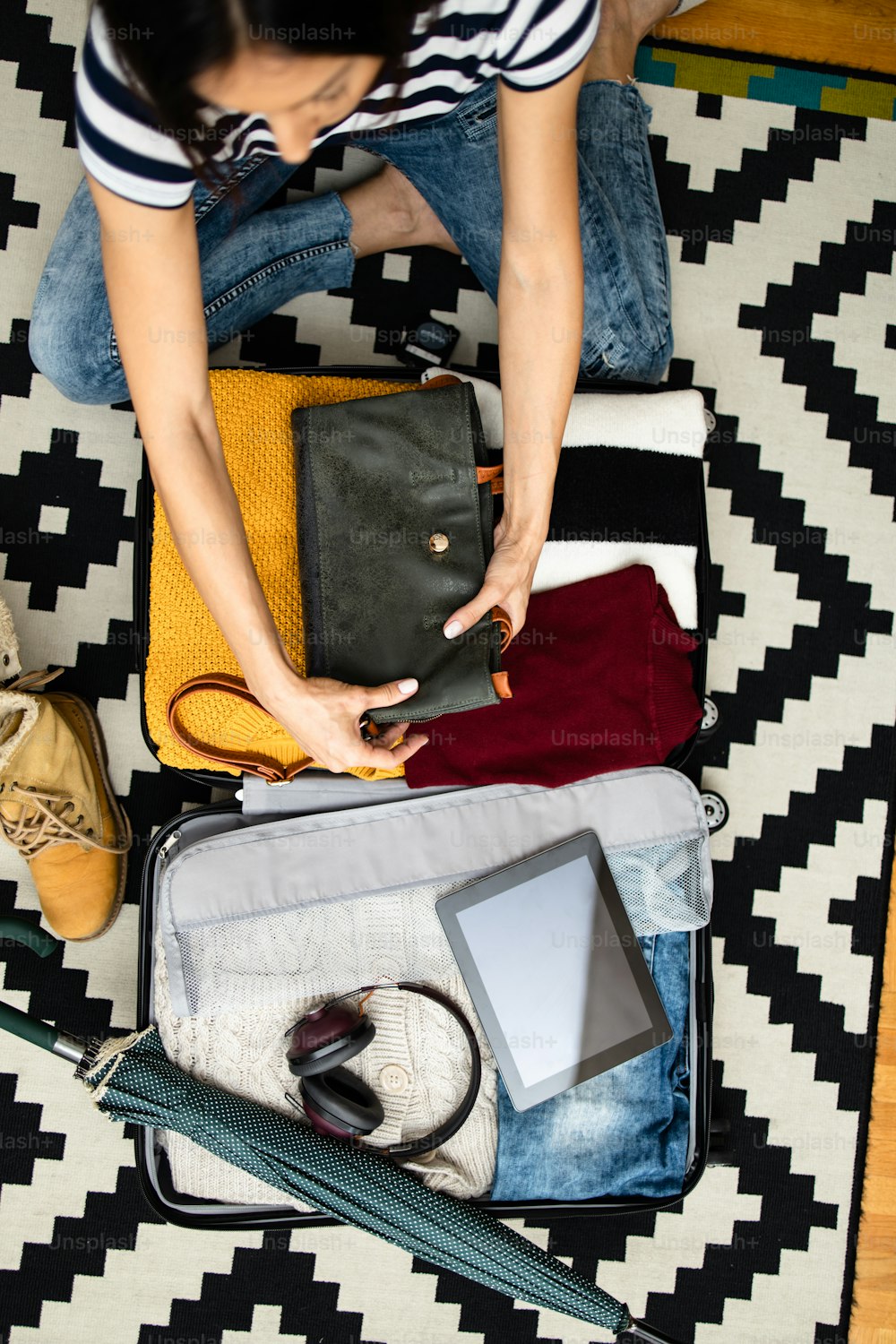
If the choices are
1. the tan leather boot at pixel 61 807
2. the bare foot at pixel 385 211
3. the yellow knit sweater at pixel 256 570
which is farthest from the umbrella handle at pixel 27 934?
the bare foot at pixel 385 211

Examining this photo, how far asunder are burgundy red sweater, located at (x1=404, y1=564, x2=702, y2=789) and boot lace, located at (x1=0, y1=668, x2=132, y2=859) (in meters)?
0.50

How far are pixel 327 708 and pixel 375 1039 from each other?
49cm

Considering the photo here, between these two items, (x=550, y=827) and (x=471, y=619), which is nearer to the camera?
(x=471, y=619)

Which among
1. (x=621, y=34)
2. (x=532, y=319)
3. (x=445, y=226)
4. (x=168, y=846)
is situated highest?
(x=621, y=34)

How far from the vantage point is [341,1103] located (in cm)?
109

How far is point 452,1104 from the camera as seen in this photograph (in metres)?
1.17

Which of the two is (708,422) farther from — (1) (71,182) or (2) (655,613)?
(1) (71,182)

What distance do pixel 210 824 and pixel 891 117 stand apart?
1.60 m

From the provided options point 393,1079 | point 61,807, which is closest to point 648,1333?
point 393,1079

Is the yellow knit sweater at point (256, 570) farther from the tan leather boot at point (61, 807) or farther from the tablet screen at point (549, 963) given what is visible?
the tablet screen at point (549, 963)

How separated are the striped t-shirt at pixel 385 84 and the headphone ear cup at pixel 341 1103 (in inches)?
38.5

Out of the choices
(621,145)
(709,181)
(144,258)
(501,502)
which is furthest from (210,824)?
(709,181)

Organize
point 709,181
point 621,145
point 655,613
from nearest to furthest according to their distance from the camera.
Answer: point 655,613
point 621,145
point 709,181

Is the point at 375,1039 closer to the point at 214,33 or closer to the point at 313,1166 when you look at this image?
the point at 313,1166
